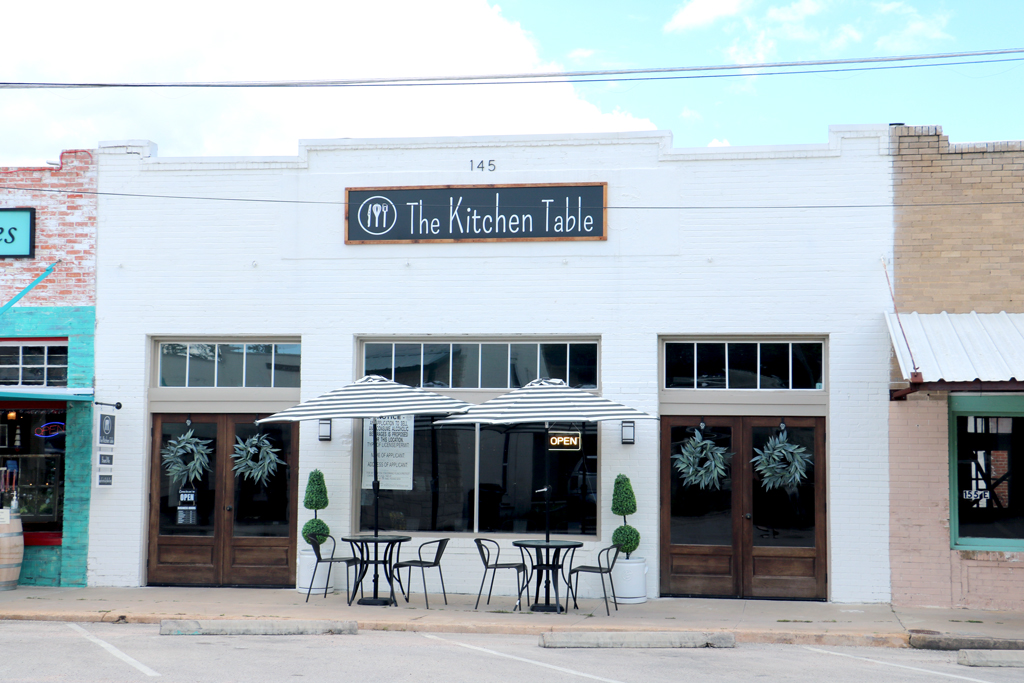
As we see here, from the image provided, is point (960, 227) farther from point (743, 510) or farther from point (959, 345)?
point (743, 510)

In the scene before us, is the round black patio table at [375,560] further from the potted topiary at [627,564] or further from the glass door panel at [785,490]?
the glass door panel at [785,490]

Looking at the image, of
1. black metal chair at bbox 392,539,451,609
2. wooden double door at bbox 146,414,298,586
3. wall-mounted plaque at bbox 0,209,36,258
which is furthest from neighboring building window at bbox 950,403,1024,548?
wall-mounted plaque at bbox 0,209,36,258

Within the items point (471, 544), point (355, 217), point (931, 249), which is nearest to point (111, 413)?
point (355, 217)

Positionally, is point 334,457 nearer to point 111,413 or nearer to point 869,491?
point 111,413

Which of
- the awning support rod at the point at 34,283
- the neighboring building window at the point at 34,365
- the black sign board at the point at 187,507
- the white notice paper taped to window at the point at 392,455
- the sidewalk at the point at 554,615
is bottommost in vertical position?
the sidewalk at the point at 554,615

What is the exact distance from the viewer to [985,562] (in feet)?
40.2

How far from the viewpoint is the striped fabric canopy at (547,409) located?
1148 centimetres

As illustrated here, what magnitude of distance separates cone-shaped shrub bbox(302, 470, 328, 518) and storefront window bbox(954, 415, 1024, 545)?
7.93 m

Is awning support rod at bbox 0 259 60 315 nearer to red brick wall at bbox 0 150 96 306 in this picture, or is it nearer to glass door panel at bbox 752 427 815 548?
red brick wall at bbox 0 150 96 306

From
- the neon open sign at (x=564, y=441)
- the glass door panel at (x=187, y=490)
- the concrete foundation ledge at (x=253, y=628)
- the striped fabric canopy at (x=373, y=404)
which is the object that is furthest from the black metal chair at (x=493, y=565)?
the glass door panel at (x=187, y=490)

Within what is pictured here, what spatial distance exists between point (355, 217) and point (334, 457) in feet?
10.7

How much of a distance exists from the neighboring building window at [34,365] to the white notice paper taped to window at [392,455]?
4.49 meters

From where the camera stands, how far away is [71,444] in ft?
46.0

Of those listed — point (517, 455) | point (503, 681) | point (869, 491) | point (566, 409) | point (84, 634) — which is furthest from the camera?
point (517, 455)
